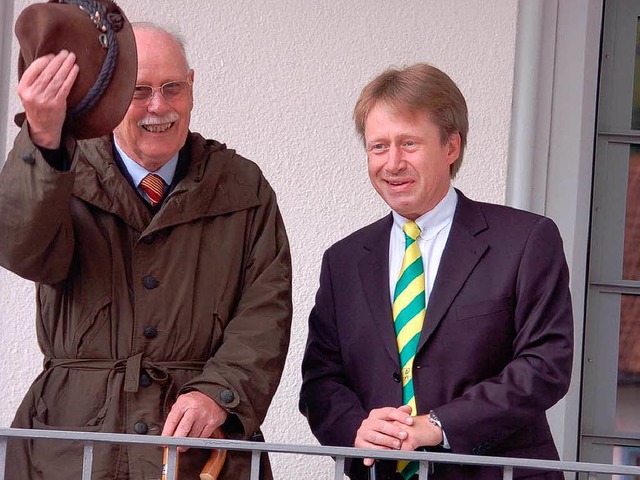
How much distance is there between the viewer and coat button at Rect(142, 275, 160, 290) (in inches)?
123

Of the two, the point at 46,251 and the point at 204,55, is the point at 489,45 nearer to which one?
the point at 204,55

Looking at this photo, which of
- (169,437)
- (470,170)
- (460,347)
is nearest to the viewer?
(169,437)

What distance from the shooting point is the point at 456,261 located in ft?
10.7

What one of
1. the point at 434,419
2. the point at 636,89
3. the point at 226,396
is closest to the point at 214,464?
the point at 226,396

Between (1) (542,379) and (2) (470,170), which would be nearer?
(1) (542,379)

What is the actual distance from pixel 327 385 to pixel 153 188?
25.8 inches

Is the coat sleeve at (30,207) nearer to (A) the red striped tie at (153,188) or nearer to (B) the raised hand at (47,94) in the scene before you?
(B) the raised hand at (47,94)

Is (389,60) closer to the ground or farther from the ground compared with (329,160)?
farther from the ground

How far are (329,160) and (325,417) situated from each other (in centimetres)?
180

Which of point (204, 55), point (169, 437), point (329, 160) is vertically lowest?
point (169, 437)

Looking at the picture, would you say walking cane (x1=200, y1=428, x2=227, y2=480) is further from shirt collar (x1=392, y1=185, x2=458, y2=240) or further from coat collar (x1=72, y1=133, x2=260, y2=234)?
shirt collar (x1=392, y1=185, x2=458, y2=240)

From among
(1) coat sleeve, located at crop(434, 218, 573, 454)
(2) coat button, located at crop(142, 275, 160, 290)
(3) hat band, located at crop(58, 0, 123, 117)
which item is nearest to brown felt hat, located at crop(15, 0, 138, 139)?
(3) hat band, located at crop(58, 0, 123, 117)

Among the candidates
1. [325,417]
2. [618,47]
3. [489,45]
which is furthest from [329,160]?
[325,417]

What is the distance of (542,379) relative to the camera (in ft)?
10.1
